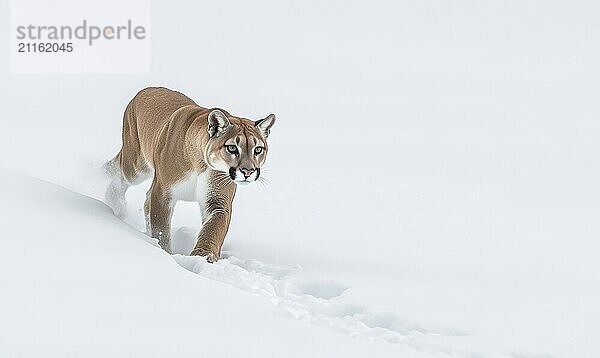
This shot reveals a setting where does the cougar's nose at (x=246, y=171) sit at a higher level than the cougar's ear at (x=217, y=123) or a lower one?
lower

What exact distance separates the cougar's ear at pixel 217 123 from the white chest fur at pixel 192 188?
1.41 feet

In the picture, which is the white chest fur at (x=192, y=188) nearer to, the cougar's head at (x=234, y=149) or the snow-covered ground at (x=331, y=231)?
the cougar's head at (x=234, y=149)

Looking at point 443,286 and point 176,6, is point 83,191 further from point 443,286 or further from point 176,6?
point 176,6

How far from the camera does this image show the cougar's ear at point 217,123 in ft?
22.0

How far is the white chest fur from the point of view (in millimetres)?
7051

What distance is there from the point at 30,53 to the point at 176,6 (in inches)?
356

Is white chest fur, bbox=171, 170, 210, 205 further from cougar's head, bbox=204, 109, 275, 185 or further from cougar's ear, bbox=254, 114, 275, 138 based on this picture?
cougar's ear, bbox=254, 114, 275, 138

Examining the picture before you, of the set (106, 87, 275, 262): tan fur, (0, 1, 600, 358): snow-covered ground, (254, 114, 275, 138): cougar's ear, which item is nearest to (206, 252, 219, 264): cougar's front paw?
(106, 87, 275, 262): tan fur

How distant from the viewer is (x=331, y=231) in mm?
8031

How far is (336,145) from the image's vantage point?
13.5m

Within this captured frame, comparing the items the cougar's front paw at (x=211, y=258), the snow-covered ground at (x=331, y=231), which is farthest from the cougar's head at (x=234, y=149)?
the snow-covered ground at (x=331, y=231)

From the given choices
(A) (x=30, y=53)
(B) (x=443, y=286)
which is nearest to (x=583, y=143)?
(B) (x=443, y=286)

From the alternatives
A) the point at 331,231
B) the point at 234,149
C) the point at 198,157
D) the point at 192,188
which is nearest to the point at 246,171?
the point at 234,149

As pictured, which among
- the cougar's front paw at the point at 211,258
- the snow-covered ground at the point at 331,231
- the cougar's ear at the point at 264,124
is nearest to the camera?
the snow-covered ground at the point at 331,231
